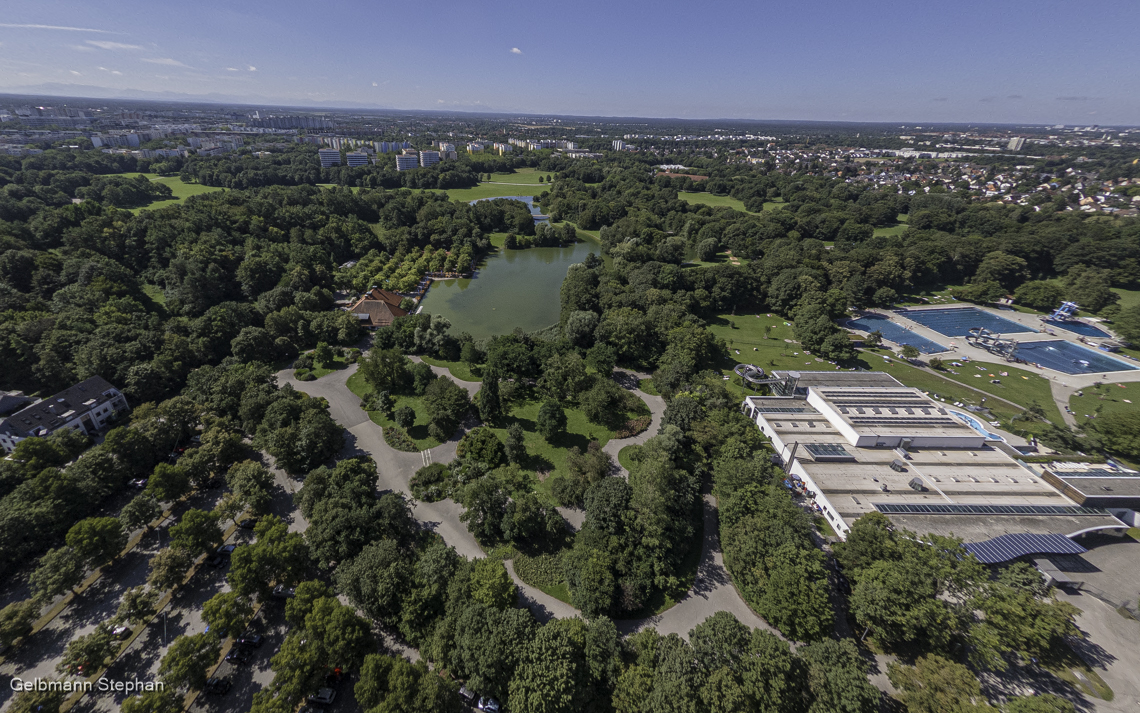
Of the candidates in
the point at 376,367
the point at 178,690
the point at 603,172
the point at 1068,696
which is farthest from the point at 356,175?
the point at 1068,696

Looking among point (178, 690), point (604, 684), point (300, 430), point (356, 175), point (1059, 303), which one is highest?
point (356, 175)

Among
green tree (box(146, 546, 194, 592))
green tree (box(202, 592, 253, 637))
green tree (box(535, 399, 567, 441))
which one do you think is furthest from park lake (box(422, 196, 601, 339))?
green tree (box(202, 592, 253, 637))

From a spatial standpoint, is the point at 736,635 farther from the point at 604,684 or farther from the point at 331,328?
the point at 331,328

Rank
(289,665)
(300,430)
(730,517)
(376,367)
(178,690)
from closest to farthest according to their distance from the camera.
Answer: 1. (289,665)
2. (178,690)
3. (730,517)
4. (300,430)
5. (376,367)

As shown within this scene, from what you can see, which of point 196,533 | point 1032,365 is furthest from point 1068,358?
point 196,533

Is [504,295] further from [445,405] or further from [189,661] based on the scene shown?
[189,661]
